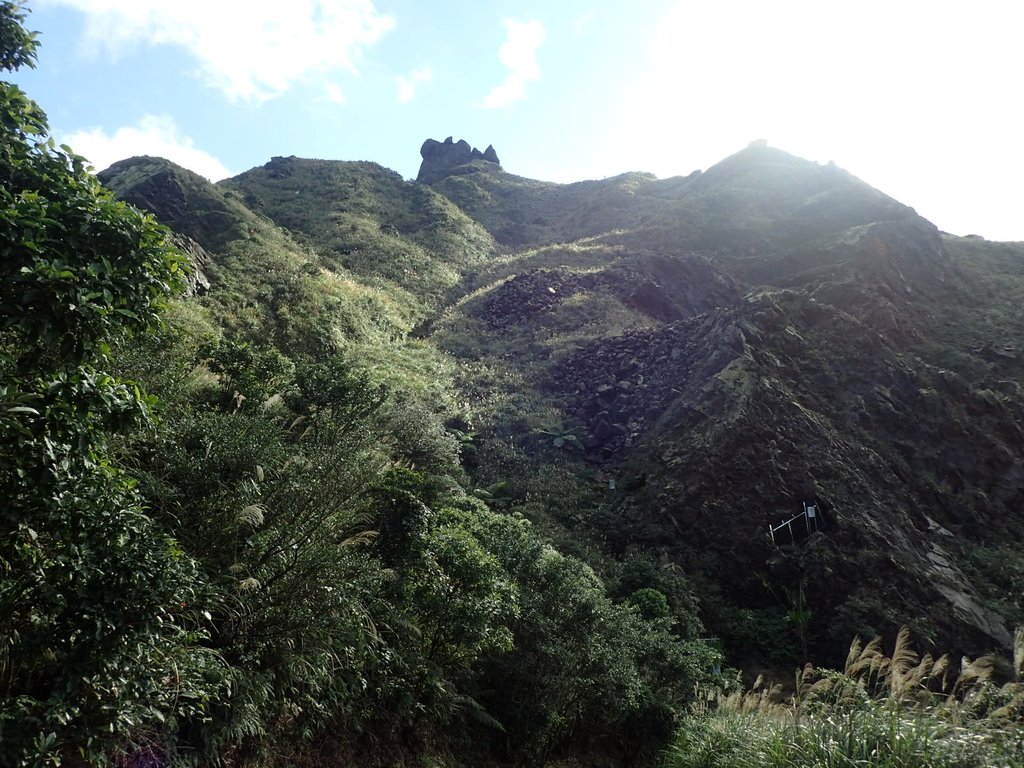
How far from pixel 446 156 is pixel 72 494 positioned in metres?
99.6

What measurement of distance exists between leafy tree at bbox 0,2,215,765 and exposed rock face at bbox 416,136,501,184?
92139mm

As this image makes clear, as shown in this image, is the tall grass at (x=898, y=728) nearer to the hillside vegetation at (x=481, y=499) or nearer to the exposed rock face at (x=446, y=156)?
the hillside vegetation at (x=481, y=499)

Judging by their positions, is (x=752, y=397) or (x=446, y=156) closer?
(x=752, y=397)

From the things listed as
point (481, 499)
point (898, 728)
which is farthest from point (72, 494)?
point (481, 499)

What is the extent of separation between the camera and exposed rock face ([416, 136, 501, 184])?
92.1m

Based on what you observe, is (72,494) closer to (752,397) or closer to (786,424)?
(752,397)

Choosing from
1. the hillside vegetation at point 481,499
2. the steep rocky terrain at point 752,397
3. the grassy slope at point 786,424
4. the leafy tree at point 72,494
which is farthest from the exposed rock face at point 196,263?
the leafy tree at point 72,494

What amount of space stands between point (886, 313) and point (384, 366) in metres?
23.5

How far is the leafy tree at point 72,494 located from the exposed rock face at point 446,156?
302 feet

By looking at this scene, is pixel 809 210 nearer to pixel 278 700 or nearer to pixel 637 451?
pixel 637 451

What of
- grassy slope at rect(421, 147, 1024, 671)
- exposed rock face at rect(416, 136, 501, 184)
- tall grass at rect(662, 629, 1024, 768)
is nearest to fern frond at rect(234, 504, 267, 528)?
tall grass at rect(662, 629, 1024, 768)

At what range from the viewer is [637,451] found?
2025 cm

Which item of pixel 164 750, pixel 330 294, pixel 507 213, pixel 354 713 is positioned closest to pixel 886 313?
pixel 330 294

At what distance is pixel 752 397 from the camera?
1958 centimetres
